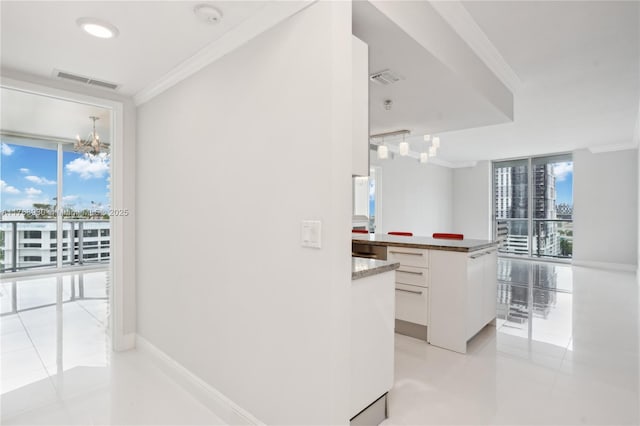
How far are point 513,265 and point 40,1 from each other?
8720 mm

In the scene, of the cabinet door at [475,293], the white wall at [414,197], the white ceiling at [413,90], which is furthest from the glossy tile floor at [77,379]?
the white wall at [414,197]

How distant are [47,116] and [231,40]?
4471 millimetres

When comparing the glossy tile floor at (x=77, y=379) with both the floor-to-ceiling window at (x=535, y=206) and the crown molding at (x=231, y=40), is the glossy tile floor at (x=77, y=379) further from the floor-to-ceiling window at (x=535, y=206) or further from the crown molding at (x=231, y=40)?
the floor-to-ceiling window at (x=535, y=206)

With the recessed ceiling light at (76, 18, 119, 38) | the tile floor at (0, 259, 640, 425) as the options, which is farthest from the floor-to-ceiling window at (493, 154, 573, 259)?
the recessed ceiling light at (76, 18, 119, 38)

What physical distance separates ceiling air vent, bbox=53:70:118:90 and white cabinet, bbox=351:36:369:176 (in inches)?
87.6

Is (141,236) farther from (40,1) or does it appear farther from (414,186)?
(414,186)

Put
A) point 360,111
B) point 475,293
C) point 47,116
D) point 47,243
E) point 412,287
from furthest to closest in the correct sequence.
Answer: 1. point 47,243
2. point 47,116
3. point 412,287
4. point 475,293
5. point 360,111

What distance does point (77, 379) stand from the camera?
2.47m

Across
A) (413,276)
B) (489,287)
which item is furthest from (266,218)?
(489,287)

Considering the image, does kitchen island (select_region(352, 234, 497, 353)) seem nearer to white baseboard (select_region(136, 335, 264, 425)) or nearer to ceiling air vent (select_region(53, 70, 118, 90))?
white baseboard (select_region(136, 335, 264, 425))

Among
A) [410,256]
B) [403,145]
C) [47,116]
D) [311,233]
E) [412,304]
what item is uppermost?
[47,116]

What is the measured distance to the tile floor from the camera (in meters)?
2.04

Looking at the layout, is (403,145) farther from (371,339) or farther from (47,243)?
(47,243)

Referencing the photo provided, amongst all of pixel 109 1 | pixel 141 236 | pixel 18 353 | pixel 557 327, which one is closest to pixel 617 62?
pixel 557 327
